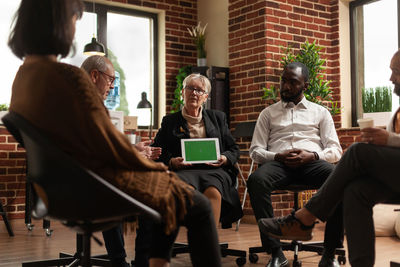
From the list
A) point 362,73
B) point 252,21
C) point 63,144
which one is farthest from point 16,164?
point 63,144

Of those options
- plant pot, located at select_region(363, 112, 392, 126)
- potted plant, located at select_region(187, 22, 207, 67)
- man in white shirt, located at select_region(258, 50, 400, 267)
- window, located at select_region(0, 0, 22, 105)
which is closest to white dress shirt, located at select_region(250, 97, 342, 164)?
man in white shirt, located at select_region(258, 50, 400, 267)

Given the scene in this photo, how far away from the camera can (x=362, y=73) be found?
586 cm

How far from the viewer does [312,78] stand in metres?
5.20

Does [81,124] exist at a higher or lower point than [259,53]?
lower

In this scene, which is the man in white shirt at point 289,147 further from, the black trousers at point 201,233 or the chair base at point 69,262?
A: the black trousers at point 201,233

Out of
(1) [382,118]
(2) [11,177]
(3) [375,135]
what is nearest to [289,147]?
(3) [375,135]

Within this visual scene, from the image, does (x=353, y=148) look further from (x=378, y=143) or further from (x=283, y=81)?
(x=283, y=81)

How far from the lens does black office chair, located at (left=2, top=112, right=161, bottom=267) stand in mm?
1529

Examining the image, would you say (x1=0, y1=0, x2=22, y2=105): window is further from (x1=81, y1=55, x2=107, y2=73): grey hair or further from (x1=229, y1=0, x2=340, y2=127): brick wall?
(x1=81, y1=55, x2=107, y2=73): grey hair

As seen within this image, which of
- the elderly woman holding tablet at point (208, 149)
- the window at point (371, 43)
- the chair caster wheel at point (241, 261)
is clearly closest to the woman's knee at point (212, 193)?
the elderly woman holding tablet at point (208, 149)

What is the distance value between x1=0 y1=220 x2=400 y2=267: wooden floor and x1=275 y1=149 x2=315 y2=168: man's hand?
634 mm

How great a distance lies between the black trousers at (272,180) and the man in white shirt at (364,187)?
720mm

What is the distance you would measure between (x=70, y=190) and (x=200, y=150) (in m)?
1.66

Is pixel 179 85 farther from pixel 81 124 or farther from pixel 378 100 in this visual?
pixel 81 124
